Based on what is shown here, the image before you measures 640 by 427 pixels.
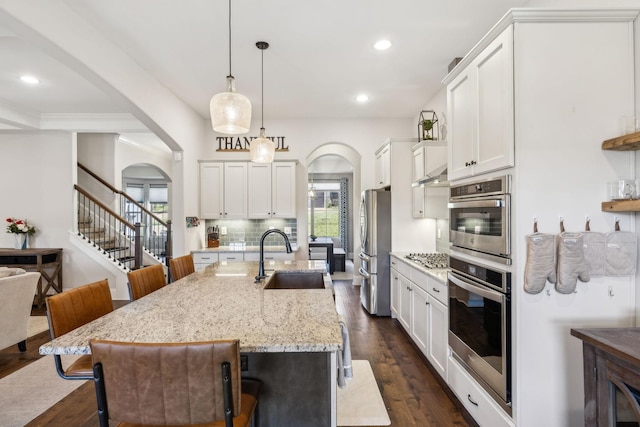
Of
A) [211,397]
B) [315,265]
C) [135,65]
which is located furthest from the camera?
[135,65]

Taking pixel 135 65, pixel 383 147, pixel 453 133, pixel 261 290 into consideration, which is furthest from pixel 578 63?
pixel 135 65

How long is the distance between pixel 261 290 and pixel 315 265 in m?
1.05

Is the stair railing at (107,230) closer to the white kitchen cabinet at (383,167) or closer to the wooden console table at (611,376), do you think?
the white kitchen cabinet at (383,167)

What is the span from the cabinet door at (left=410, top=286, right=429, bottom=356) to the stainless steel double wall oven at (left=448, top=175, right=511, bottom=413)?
0.56m

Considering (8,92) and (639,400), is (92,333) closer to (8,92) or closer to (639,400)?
(639,400)

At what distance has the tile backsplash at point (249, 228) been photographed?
5.70 metres

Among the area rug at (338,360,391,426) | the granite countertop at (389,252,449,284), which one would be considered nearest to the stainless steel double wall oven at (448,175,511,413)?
the granite countertop at (389,252,449,284)

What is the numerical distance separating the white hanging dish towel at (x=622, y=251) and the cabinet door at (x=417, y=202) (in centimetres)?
243

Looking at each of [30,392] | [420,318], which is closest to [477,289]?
[420,318]

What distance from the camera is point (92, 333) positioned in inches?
53.4

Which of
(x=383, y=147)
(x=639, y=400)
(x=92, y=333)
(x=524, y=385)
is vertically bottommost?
(x=524, y=385)

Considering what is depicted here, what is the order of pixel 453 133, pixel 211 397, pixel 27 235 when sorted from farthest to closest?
1. pixel 27 235
2. pixel 453 133
3. pixel 211 397

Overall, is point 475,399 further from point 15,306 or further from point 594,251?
point 15,306

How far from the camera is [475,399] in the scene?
2.11 m
